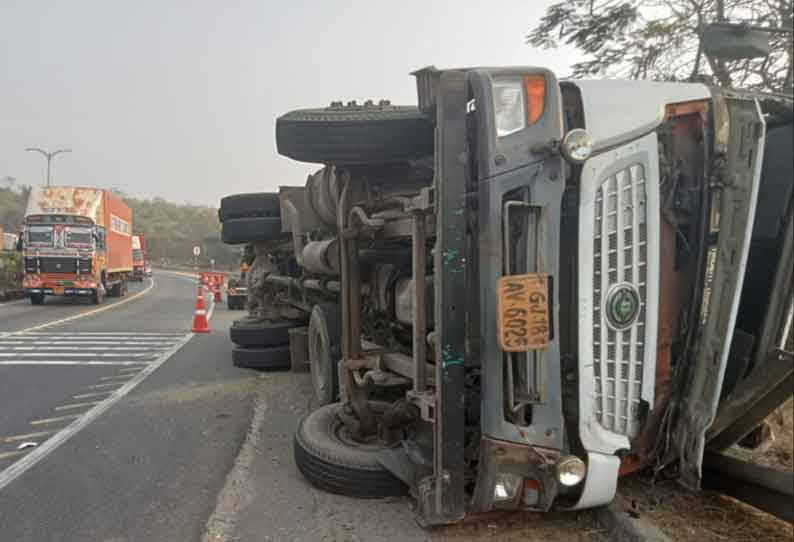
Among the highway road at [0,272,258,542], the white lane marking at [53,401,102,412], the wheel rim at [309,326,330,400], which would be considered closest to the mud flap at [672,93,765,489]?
the highway road at [0,272,258,542]

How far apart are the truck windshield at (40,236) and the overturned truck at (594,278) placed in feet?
66.0

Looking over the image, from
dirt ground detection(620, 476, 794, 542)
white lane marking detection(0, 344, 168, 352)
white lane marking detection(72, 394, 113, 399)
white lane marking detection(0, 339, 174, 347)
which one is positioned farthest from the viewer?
white lane marking detection(0, 339, 174, 347)

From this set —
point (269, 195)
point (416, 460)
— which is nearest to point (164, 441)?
point (416, 460)

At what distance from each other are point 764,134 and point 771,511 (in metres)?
1.61

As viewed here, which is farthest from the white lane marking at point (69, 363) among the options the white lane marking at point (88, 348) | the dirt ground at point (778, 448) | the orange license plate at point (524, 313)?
the dirt ground at point (778, 448)

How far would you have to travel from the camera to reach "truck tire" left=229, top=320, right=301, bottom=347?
7465mm

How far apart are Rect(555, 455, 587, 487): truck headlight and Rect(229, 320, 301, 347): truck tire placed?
17.1ft

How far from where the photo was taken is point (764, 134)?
9.23 feet

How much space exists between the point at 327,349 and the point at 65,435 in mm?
2132

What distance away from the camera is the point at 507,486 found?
9.27 feet

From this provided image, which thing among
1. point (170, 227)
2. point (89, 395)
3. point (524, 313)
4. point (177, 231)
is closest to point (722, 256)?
point (524, 313)

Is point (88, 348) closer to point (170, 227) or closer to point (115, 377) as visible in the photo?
point (115, 377)

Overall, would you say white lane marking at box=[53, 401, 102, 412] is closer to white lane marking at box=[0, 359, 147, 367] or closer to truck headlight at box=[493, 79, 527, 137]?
white lane marking at box=[0, 359, 147, 367]

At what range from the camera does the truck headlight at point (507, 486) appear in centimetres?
280
